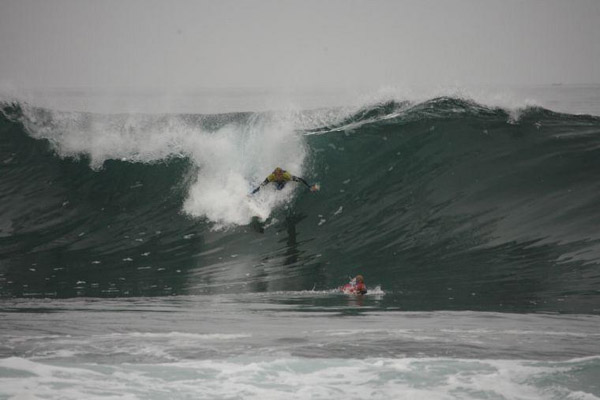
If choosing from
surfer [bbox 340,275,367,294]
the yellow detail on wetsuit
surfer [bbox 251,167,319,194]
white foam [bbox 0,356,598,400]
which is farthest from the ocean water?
the yellow detail on wetsuit

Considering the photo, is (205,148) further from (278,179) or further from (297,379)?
(297,379)

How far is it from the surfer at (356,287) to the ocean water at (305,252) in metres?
0.30

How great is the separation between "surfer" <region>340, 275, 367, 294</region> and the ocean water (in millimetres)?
302

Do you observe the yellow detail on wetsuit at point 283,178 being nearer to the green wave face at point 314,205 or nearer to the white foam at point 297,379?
the green wave face at point 314,205

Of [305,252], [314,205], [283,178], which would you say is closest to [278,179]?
[283,178]

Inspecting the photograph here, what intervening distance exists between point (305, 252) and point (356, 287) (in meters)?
3.61

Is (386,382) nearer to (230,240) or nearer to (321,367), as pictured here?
→ (321,367)

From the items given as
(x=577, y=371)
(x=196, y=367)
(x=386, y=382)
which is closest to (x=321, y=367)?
(x=386, y=382)

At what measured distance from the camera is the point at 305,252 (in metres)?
20.7

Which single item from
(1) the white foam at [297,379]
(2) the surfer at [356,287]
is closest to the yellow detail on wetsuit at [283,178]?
(2) the surfer at [356,287]

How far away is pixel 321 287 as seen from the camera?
18219 mm

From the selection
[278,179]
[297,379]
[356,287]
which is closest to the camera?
[297,379]

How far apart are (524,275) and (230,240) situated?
8.55 meters

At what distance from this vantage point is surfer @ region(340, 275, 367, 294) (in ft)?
56.8
